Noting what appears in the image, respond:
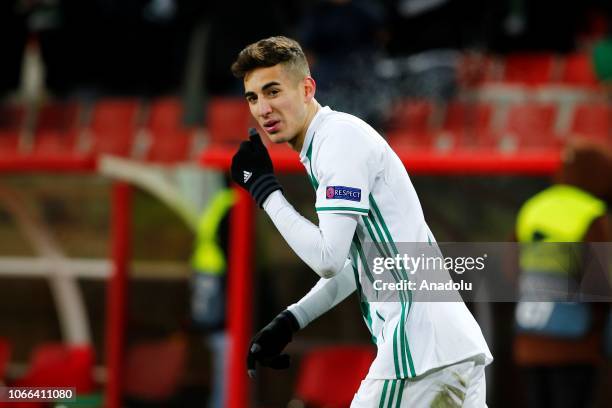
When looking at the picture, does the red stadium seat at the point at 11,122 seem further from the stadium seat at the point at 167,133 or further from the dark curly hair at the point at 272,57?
the dark curly hair at the point at 272,57

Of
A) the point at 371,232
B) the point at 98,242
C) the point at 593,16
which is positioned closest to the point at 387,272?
the point at 371,232

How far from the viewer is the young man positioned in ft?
9.02

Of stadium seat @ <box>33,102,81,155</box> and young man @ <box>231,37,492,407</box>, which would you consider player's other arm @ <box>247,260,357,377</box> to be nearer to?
young man @ <box>231,37,492,407</box>

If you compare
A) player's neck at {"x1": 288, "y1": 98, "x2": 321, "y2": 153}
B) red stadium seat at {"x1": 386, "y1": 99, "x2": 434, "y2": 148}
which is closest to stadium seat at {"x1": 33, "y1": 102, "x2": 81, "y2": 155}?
red stadium seat at {"x1": 386, "y1": 99, "x2": 434, "y2": 148}

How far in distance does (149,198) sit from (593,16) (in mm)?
3600

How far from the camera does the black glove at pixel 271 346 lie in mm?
2922

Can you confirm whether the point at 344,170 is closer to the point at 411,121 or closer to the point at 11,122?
the point at 411,121

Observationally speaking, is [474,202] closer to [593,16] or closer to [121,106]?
[593,16]

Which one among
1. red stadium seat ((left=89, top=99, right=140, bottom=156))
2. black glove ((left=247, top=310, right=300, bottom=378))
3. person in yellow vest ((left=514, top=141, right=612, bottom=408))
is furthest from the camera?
red stadium seat ((left=89, top=99, right=140, bottom=156))

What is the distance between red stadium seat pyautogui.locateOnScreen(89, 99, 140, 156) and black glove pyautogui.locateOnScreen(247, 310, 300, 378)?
5.58m

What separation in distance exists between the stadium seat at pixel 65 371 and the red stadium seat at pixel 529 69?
11.6 feet

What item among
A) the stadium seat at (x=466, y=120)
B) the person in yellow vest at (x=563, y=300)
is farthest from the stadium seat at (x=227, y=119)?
the person in yellow vest at (x=563, y=300)

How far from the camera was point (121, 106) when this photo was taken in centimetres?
902

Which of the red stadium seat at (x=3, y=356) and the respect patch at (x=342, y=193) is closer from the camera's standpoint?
the respect patch at (x=342, y=193)
